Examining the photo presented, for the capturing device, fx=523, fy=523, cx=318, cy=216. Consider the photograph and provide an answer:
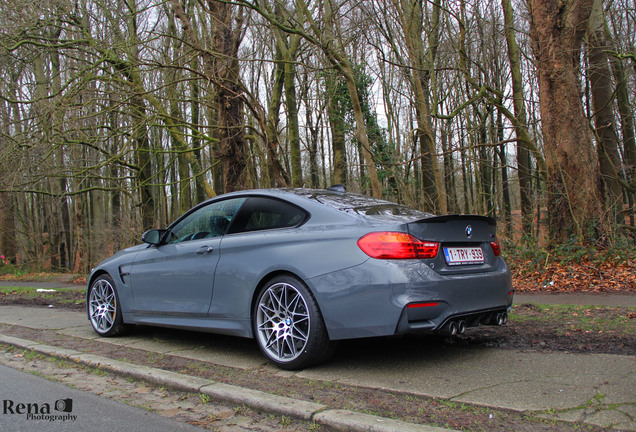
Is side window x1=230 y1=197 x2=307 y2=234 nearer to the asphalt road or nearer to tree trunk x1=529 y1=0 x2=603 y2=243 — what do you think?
the asphalt road

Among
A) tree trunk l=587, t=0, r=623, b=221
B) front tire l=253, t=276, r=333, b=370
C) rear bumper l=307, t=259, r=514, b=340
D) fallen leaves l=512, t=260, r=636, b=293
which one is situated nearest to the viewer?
rear bumper l=307, t=259, r=514, b=340

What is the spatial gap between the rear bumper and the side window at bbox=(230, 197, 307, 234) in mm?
722

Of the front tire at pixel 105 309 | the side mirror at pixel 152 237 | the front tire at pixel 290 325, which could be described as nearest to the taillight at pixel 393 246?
the front tire at pixel 290 325

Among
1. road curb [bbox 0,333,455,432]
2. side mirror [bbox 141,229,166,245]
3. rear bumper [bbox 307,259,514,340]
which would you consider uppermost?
side mirror [bbox 141,229,166,245]

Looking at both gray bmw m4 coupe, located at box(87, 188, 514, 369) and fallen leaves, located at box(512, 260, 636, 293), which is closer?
gray bmw m4 coupe, located at box(87, 188, 514, 369)

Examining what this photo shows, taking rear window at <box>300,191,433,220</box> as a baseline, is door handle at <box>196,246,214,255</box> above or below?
below

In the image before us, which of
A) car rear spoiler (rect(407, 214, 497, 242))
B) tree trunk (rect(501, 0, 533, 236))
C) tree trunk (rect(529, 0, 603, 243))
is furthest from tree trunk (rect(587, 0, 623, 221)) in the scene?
car rear spoiler (rect(407, 214, 497, 242))

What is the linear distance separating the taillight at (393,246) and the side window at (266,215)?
0.78 meters

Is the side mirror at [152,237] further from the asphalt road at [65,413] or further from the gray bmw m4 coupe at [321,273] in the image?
the asphalt road at [65,413]

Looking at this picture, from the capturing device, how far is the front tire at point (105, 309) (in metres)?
6.19

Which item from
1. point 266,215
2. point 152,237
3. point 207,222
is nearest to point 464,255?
point 266,215

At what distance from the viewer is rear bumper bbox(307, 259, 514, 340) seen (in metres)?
3.84

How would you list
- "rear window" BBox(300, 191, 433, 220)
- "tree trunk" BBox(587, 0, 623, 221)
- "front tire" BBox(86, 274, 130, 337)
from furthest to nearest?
"tree trunk" BBox(587, 0, 623, 221) < "front tire" BBox(86, 274, 130, 337) < "rear window" BBox(300, 191, 433, 220)

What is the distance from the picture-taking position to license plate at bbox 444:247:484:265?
4211mm
